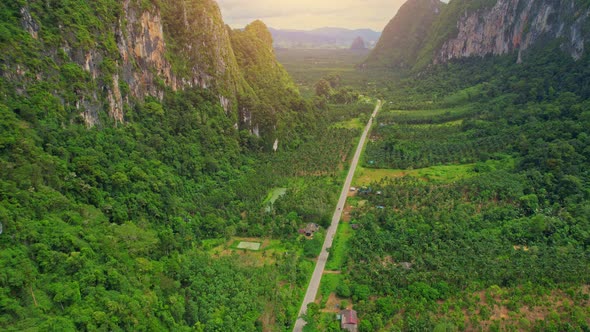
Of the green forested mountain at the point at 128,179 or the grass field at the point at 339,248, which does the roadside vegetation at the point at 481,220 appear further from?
the green forested mountain at the point at 128,179

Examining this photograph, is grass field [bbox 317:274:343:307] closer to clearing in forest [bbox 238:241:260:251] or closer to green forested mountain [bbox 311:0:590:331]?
green forested mountain [bbox 311:0:590:331]

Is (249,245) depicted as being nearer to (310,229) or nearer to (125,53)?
(310,229)

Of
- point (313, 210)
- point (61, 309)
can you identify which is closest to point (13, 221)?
point (61, 309)

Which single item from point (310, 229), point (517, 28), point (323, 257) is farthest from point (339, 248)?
point (517, 28)

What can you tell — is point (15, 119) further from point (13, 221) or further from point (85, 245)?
point (85, 245)

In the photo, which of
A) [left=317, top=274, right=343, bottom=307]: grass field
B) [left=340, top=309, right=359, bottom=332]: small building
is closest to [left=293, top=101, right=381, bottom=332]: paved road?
[left=317, top=274, right=343, bottom=307]: grass field

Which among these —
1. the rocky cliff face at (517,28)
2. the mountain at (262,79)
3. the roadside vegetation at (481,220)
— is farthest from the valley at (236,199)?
the rocky cliff face at (517,28)

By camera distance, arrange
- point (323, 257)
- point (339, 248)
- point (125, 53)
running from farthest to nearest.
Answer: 1. point (125, 53)
2. point (339, 248)
3. point (323, 257)
